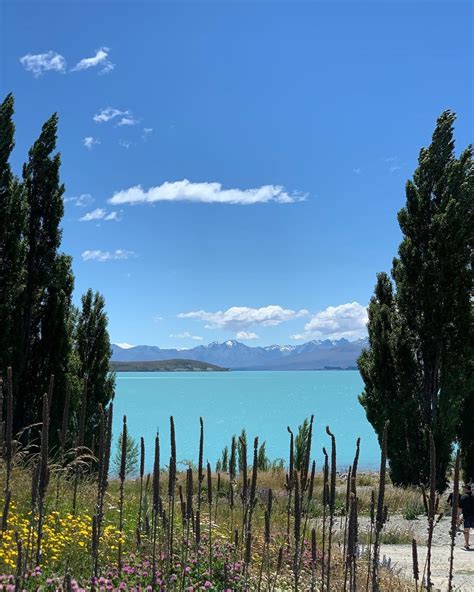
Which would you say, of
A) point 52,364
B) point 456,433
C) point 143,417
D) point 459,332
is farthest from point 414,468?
point 143,417

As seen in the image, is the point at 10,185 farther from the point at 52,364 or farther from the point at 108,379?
the point at 108,379

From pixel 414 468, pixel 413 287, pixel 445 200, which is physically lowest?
pixel 414 468

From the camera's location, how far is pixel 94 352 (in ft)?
60.4

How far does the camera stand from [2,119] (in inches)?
569

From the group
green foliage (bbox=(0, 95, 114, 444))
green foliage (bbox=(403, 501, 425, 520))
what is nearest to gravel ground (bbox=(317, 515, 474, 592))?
green foliage (bbox=(403, 501, 425, 520))

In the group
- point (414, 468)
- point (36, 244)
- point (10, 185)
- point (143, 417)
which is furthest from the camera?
point (143, 417)

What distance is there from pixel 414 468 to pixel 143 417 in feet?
197

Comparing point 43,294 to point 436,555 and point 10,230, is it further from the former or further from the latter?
point 436,555

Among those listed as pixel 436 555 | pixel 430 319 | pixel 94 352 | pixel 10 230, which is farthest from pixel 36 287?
pixel 430 319

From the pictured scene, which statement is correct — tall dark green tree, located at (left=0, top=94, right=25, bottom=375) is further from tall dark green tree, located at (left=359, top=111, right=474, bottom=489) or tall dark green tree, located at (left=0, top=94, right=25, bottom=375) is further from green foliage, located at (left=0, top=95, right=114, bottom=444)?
tall dark green tree, located at (left=359, top=111, right=474, bottom=489)

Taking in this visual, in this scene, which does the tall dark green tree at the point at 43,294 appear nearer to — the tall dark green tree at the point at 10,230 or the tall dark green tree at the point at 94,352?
the tall dark green tree at the point at 10,230

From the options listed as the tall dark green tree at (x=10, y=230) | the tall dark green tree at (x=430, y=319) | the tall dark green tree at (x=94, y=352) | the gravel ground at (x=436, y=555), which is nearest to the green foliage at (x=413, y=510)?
the gravel ground at (x=436, y=555)

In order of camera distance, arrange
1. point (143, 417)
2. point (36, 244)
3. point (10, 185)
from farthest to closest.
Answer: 1. point (143, 417)
2. point (36, 244)
3. point (10, 185)

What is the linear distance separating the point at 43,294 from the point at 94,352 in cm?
346
